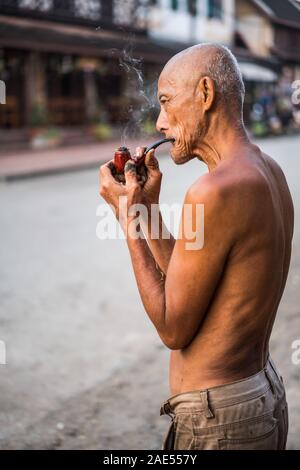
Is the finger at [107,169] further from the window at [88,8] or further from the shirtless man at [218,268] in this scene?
the window at [88,8]

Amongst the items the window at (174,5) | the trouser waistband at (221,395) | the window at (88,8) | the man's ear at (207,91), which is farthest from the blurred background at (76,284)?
the window at (174,5)

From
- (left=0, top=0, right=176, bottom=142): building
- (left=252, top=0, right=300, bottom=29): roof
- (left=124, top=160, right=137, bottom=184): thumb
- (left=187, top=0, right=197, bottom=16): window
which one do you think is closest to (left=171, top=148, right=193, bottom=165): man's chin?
(left=124, top=160, right=137, bottom=184): thumb

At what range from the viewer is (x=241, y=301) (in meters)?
1.38

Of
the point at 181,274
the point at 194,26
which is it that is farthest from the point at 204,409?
the point at 194,26

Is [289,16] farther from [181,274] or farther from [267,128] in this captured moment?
[267,128]

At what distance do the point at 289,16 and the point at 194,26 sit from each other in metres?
24.4

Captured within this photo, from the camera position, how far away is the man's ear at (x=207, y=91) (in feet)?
4.43

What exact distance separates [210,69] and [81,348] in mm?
3209

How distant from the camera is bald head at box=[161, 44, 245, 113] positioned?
4.47ft

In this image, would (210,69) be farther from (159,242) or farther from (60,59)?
(60,59)

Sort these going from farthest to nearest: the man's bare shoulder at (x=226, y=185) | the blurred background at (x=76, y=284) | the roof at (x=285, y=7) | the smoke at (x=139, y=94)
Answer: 1. the blurred background at (x=76, y=284)
2. the roof at (x=285, y=7)
3. the smoke at (x=139, y=94)
4. the man's bare shoulder at (x=226, y=185)

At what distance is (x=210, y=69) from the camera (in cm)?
136

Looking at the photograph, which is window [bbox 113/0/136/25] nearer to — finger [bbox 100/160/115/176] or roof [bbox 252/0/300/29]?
roof [bbox 252/0/300/29]

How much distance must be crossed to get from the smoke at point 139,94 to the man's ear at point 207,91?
458 millimetres
